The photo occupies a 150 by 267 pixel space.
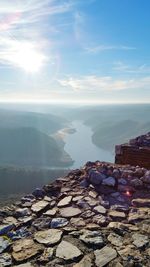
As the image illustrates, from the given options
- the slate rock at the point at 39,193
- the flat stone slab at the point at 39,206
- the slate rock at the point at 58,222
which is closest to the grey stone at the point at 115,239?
the slate rock at the point at 58,222

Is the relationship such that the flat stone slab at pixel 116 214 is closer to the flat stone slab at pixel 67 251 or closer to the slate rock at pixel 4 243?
the flat stone slab at pixel 67 251

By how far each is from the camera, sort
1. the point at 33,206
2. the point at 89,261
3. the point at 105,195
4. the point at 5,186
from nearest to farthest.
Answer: the point at 89,261 < the point at 33,206 < the point at 105,195 < the point at 5,186

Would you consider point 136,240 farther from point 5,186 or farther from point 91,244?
point 5,186

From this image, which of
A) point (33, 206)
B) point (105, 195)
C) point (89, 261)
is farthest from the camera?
point (105, 195)

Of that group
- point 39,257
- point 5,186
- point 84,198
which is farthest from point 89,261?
point 5,186

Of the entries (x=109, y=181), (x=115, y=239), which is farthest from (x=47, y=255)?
(x=109, y=181)

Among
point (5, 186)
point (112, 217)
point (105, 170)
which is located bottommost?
point (5, 186)

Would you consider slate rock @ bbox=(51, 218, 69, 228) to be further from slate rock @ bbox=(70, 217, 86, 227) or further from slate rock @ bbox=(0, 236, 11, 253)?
slate rock @ bbox=(0, 236, 11, 253)

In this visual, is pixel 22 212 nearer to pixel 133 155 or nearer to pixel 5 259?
pixel 5 259
